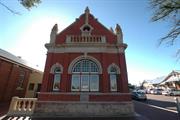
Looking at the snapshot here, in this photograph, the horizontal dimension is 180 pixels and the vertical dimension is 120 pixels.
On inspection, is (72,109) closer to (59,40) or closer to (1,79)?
(59,40)

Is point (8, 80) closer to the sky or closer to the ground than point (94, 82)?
closer to the sky

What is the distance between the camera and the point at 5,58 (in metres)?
14.8

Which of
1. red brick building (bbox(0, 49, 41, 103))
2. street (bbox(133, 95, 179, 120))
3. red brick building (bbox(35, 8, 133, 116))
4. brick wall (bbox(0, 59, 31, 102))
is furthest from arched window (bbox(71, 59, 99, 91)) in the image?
brick wall (bbox(0, 59, 31, 102))

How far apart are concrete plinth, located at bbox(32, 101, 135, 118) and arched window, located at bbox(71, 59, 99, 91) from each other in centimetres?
140

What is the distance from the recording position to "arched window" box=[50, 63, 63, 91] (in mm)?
11094

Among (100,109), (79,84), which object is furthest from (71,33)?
(100,109)

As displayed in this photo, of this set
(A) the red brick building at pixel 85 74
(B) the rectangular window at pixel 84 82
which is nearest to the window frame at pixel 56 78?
(A) the red brick building at pixel 85 74

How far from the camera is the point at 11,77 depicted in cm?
1644

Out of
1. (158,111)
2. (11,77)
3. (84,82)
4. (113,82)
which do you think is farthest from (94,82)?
(11,77)

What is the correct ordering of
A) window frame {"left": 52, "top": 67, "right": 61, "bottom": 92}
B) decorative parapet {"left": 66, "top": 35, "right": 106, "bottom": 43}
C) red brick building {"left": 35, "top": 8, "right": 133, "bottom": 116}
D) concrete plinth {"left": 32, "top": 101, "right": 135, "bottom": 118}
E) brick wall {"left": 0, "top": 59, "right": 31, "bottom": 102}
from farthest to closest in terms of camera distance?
brick wall {"left": 0, "top": 59, "right": 31, "bottom": 102} → decorative parapet {"left": 66, "top": 35, "right": 106, "bottom": 43} → window frame {"left": 52, "top": 67, "right": 61, "bottom": 92} → red brick building {"left": 35, "top": 8, "right": 133, "bottom": 116} → concrete plinth {"left": 32, "top": 101, "right": 135, "bottom": 118}

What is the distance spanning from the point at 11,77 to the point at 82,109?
1184 centimetres

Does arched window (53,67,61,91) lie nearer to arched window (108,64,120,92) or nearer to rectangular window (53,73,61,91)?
rectangular window (53,73,61,91)

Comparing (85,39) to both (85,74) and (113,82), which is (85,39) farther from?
(113,82)

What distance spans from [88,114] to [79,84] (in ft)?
8.69
